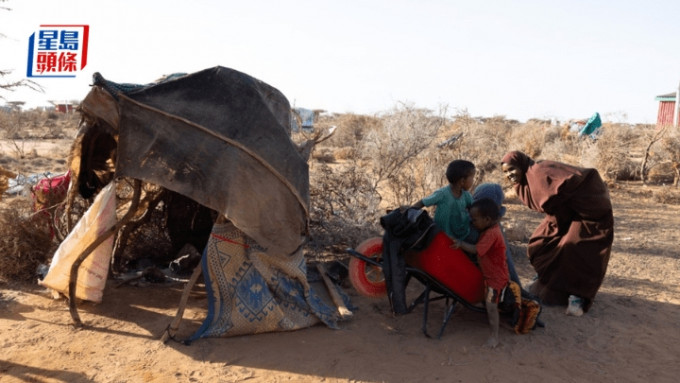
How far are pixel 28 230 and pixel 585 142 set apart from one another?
46.8 ft

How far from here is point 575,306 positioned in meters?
4.90

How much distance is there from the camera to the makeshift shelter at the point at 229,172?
12.6 ft

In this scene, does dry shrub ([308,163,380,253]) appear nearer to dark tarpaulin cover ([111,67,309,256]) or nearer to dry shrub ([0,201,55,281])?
dark tarpaulin cover ([111,67,309,256])

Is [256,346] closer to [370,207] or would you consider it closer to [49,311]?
[49,311]

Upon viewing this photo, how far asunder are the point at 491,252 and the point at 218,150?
7.43ft

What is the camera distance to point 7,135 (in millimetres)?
21125

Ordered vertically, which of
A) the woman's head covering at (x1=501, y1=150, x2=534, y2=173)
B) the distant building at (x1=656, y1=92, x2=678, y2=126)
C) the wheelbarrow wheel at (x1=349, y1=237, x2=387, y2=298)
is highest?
the distant building at (x1=656, y1=92, x2=678, y2=126)

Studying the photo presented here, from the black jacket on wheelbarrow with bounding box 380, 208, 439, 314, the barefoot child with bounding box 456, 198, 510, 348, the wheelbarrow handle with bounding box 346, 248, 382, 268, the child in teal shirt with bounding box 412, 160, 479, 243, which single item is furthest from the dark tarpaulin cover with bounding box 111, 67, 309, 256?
the barefoot child with bounding box 456, 198, 510, 348

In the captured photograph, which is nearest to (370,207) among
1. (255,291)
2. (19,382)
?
(255,291)

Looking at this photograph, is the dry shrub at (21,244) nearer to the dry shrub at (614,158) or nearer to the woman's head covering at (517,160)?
the woman's head covering at (517,160)

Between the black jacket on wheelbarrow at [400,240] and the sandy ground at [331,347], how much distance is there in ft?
1.29

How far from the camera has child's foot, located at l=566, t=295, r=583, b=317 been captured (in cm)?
488

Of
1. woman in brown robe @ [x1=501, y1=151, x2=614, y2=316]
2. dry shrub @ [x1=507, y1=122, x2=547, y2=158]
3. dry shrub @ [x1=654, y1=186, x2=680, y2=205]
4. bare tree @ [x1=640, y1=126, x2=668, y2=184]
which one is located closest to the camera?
woman in brown robe @ [x1=501, y1=151, x2=614, y2=316]

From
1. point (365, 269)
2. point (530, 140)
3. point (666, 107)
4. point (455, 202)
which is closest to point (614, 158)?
point (530, 140)
